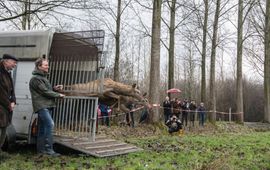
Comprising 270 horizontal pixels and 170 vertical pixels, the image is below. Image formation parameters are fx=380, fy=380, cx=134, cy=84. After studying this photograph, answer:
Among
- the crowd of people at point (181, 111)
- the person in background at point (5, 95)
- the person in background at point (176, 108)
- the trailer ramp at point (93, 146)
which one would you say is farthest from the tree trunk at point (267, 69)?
the person in background at point (5, 95)

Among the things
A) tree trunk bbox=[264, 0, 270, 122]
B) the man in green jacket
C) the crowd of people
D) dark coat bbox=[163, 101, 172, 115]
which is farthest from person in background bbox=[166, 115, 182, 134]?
tree trunk bbox=[264, 0, 270, 122]

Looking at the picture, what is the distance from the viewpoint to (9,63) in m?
6.84

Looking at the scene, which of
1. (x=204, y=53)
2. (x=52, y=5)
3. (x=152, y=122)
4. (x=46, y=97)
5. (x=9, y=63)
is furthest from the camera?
(x=204, y=53)

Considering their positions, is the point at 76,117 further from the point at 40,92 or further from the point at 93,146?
the point at 40,92

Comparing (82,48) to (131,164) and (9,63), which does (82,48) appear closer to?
(9,63)

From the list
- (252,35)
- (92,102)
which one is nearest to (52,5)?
(92,102)

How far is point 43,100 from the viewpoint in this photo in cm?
750

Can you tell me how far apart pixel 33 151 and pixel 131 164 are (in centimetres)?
252

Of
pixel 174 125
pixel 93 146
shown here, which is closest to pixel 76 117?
pixel 93 146

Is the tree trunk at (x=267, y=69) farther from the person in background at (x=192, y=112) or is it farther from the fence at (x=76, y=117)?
the fence at (x=76, y=117)

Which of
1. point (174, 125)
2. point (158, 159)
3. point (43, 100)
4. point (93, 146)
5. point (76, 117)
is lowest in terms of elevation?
point (158, 159)

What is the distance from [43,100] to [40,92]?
0.18 meters

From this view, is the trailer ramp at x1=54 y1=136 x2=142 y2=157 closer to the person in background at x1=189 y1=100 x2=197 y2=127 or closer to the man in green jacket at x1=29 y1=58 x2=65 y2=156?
the man in green jacket at x1=29 y1=58 x2=65 y2=156

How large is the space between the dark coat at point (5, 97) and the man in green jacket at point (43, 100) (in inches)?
26.3
